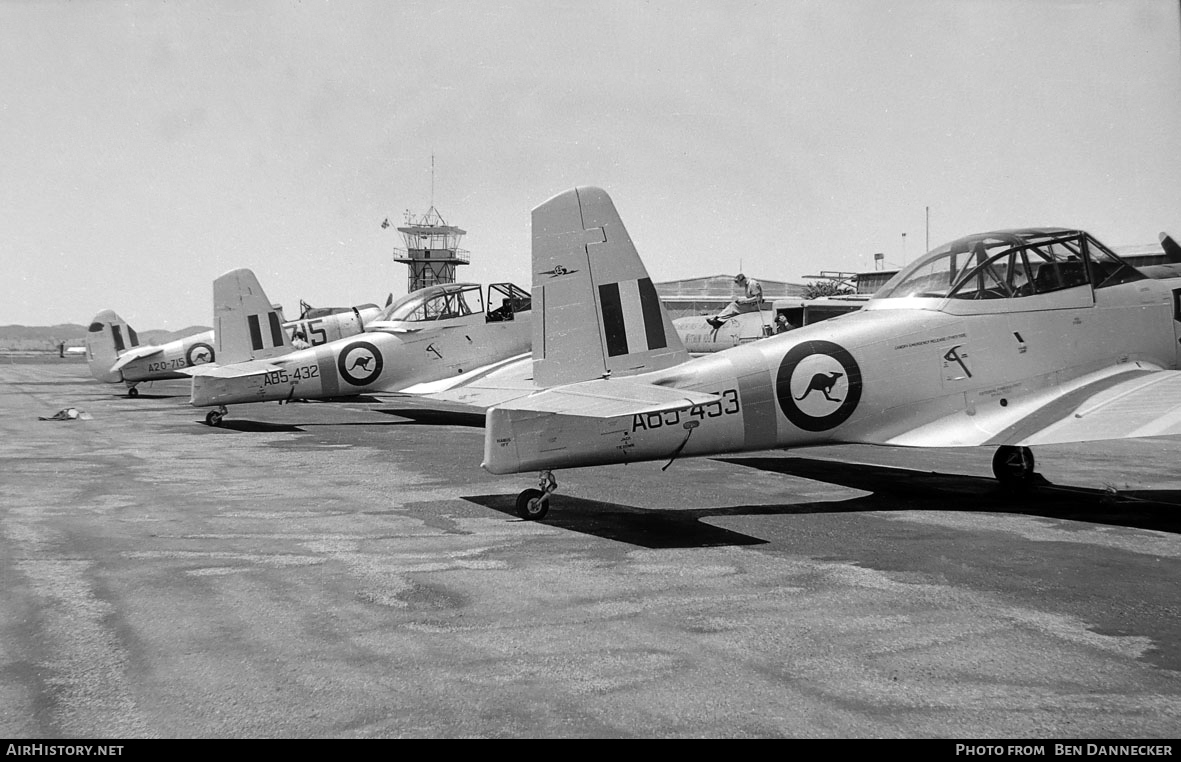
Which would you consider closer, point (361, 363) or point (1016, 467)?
point (1016, 467)

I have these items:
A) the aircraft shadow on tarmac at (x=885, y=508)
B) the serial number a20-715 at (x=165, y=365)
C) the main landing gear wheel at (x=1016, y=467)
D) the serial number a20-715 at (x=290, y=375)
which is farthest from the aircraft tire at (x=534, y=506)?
the serial number a20-715 at (x=165, y=365)

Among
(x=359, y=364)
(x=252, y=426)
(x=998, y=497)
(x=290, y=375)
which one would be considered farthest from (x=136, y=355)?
(x=998, y=497)

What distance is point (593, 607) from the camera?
513 cm

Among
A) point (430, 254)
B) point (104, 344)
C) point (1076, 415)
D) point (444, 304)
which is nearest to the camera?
point (1076, 415)

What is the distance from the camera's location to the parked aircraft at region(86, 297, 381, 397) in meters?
23.5

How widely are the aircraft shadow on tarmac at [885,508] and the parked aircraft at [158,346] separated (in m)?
14.0

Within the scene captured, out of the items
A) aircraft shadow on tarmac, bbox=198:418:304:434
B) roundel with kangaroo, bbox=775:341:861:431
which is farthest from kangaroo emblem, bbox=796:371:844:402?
aircraft shadow on tarmac, bbox=198:418:304:434

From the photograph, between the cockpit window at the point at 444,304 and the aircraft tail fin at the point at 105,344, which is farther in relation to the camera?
the aircraft tail fin at the point at 105,344

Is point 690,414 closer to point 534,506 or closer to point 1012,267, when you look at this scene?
point 534,506

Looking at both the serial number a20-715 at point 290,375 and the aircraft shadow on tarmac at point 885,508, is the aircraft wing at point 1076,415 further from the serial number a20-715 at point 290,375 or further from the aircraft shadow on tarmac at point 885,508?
the serial number a20-715 at point 290,375

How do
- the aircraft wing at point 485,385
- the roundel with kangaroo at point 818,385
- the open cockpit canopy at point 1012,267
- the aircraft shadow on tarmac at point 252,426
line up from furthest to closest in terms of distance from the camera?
the aircraft shadow on tarmac at point 252,426 → the aircraft wing at point 485,385 → the open cockpit canopy at point 1012,267 → the roundel with kangaroo at point 818,385

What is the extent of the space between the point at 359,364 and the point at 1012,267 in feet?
42.1

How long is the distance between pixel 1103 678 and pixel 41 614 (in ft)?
18.7

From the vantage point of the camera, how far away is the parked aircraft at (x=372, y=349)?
57.2 ft
